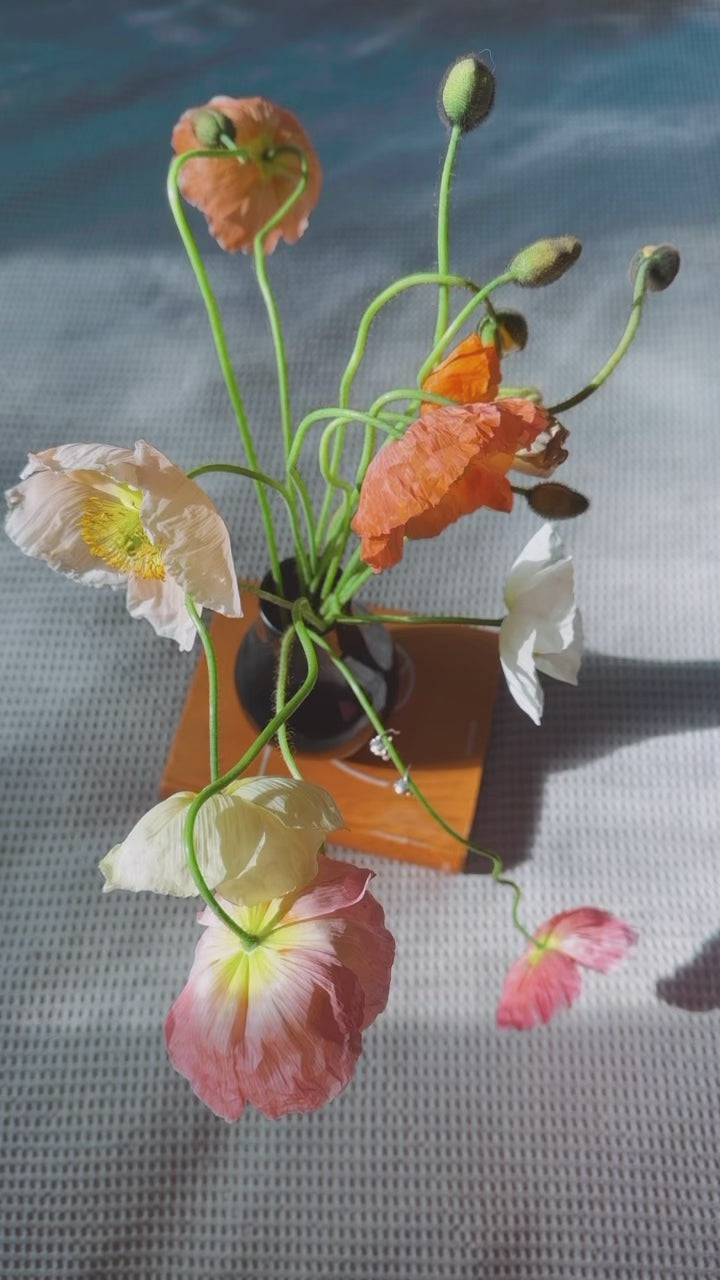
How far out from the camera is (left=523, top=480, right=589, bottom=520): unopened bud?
0.40 meters

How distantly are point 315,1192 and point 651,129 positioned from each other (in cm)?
77

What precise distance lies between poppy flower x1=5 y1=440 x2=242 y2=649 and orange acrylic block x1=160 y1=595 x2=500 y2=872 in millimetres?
198

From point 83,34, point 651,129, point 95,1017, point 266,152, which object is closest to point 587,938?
point 95,1017

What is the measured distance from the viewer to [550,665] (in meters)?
0.45

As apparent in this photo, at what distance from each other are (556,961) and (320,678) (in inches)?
6.9

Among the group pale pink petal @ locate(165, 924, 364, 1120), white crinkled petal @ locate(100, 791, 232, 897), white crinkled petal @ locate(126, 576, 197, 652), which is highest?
white crinkled petal @ locate(126, 576, 197, 652)

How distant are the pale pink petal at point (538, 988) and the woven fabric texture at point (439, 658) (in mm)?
33

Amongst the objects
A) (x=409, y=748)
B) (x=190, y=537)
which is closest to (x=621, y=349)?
(x=190, y=537)

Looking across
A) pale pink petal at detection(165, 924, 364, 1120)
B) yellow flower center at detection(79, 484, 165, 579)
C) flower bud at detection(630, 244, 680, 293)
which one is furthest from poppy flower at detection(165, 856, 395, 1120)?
flower bud at detection(630, 244, 680, 293)

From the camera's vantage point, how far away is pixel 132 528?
372 millimetres

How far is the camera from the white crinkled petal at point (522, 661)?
423mm

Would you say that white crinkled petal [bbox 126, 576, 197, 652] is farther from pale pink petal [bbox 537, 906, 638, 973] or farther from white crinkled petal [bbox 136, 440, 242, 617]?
pale pink petal [bbox 537, 906, 638, 973]

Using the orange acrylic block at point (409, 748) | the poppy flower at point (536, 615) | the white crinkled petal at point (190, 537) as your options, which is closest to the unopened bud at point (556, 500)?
the poppy flower at point (536, 615)

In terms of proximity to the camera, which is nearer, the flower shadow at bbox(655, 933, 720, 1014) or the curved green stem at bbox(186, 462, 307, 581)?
the curved green stem at bbox(186, 462, 307, 581)
